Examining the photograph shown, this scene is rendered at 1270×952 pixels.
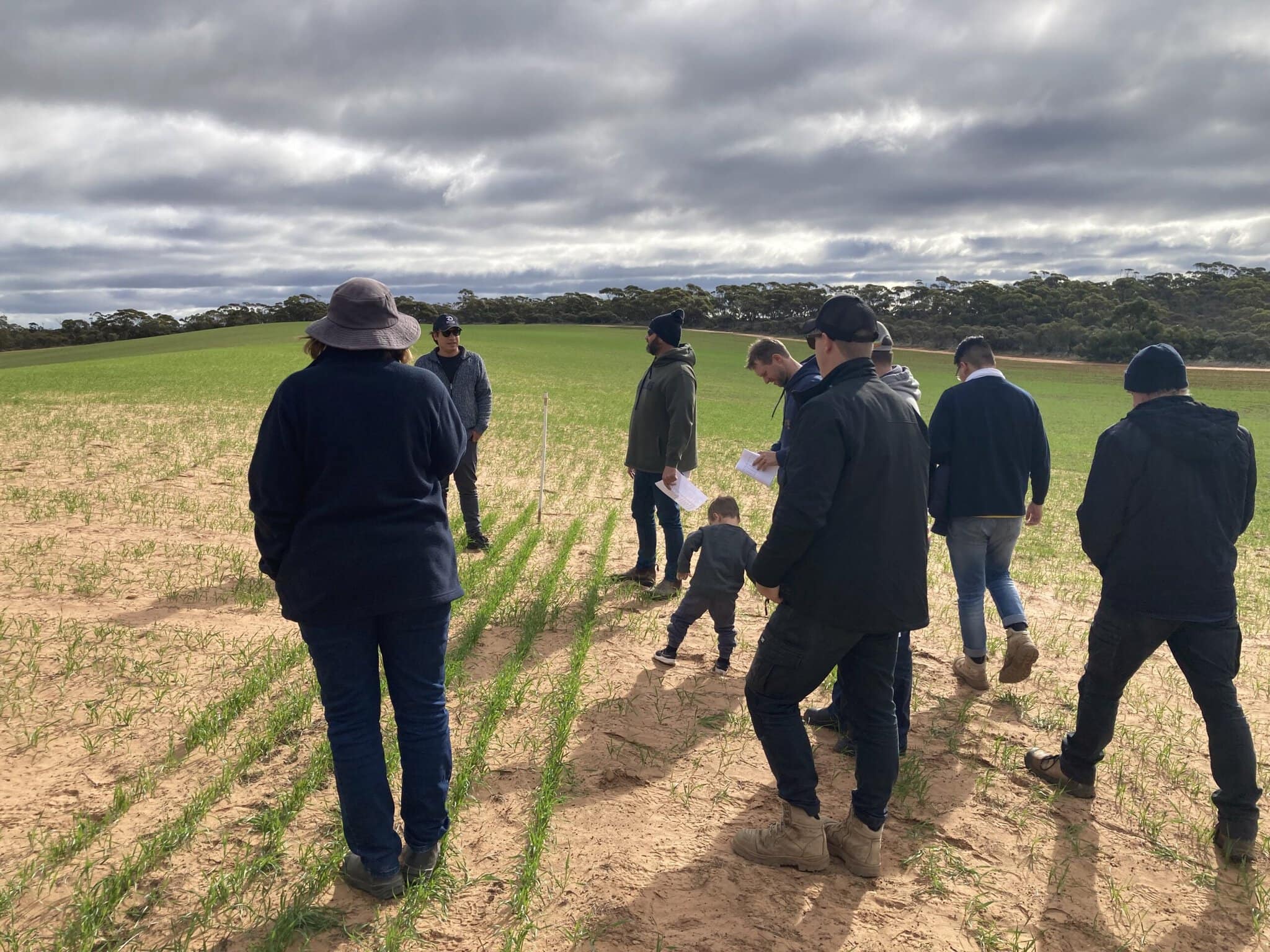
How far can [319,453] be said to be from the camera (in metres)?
2.88

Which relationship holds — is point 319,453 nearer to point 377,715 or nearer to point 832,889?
point 377,715

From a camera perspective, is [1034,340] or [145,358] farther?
[1034,340]

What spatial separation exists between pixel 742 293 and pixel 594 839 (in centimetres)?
11217

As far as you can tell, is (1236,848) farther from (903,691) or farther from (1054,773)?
(903,691)

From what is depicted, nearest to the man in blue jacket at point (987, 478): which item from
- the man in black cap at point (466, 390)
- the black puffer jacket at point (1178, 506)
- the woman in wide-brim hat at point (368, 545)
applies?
the black puffer jacket at point (1178, 506)

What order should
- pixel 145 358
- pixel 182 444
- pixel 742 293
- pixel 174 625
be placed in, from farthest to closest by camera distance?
1. pixel 742 293
2. pixel 145 358
3. pixel 182 444
4. pixel 174 625

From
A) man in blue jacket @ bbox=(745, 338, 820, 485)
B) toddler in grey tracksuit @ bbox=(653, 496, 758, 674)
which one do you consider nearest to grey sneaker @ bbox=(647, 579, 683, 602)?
toddler in grey tracksuit @ bbox=(653, 496, 758, 674)

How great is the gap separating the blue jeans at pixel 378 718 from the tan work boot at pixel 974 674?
3.94 m

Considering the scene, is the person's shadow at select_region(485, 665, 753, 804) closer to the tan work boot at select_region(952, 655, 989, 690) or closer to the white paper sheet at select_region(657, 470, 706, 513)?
the white paper sheet at select_region(657, 470, 706, 513)

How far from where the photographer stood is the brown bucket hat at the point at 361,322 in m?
2.98

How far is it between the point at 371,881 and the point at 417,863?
0.61 feet

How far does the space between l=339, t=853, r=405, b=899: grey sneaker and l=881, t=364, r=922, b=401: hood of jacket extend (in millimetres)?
3685

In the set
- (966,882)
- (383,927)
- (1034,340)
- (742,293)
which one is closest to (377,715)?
(383,927)

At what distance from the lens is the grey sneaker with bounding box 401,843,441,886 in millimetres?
3252
